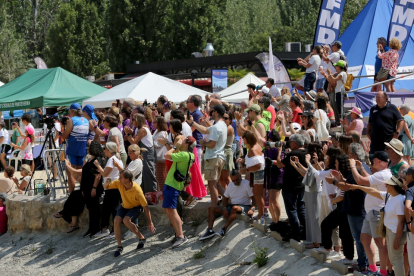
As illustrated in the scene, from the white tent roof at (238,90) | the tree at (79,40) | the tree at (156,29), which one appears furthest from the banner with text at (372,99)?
the tree at (79,40)

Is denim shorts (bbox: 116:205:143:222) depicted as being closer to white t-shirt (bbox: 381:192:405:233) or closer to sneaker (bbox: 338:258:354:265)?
sneaker (bbox: 338:258:354:265)

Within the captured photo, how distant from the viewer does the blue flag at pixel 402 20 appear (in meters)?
14.9

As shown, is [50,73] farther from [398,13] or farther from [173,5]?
[173,5]

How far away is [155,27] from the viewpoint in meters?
45.6

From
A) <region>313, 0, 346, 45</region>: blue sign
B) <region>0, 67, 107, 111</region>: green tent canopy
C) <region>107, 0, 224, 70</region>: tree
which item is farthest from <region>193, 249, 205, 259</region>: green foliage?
<region>107, 0, 224, 70</region>: tree

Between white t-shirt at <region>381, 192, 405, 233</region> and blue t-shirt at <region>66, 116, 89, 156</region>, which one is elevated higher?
blue t-shirt at <region>66, 116, 89, 156</region>

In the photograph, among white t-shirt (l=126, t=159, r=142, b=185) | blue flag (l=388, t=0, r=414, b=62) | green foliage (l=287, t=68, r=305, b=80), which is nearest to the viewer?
white t-shirt (l=126, t=159, r=142, b=185)

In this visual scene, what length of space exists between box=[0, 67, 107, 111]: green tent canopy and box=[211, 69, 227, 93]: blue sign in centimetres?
388

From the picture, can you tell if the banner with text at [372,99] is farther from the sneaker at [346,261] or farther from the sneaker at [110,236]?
the sneaker at [346,261]

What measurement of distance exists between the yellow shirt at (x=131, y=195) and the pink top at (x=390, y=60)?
5809 millimetres

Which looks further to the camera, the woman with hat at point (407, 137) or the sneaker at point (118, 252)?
the sneaker at point (118, 252)

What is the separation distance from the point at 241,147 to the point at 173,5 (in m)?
34.2

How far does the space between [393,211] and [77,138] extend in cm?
726

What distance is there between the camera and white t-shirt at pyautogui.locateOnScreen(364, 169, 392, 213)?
6.99 meters
